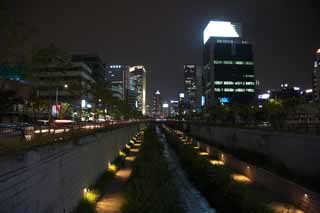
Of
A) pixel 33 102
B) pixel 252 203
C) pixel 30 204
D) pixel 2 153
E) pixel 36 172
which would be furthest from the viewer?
pixel 33 102

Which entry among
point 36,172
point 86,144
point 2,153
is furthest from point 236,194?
point 2,153

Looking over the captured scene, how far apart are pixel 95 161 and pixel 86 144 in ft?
19.6

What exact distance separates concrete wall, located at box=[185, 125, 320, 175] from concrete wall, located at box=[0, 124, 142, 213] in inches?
849

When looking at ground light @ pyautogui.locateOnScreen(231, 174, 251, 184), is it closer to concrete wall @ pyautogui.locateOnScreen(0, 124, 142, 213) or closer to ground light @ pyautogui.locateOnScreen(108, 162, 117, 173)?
ground light @ pyautogui.locateOnScreen(108, 162, 117, 173)

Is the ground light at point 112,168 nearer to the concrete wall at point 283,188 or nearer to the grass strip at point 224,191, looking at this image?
the grass strip at point 224,191

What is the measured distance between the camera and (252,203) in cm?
2488

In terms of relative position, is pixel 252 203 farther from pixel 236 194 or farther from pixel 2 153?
pixel 2 153

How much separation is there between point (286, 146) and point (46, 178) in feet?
96.1

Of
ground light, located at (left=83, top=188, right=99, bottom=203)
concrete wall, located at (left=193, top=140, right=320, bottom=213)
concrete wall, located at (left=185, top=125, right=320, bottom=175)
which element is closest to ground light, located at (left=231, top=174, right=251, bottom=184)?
concrete wall, located at (left=193, top=140, right=320, bottom=213)

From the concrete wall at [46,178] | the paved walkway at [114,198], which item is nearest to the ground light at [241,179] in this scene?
the paved walkway at [114,198]

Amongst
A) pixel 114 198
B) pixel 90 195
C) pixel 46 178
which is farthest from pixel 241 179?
pixel 46 178

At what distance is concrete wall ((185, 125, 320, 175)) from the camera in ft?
107

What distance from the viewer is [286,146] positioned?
3894 centimetres

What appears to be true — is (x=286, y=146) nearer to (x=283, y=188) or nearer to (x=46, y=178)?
(x=283, y=188)
